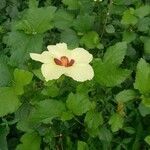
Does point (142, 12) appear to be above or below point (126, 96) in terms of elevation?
above

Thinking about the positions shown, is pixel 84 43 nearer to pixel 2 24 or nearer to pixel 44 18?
pixel 44 18

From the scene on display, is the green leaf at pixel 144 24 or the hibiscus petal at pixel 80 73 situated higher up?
the hibiscus petal at pixel 80 73

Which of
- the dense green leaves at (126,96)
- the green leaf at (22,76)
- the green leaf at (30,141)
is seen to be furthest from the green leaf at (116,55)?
the green leaf at (30,141)

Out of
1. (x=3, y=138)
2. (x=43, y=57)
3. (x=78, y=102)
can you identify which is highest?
(x=43, y=57)

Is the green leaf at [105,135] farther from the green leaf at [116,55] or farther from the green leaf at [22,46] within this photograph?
the green leaf at [22,46]

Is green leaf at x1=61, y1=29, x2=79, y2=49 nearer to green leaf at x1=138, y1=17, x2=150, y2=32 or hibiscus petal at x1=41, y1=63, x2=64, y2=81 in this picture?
green leaf at x1=138, y1=17, x2=150, y2=32

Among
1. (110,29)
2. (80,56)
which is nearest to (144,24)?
(110,29)

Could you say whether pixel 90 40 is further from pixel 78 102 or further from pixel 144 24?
pixel 78 102
